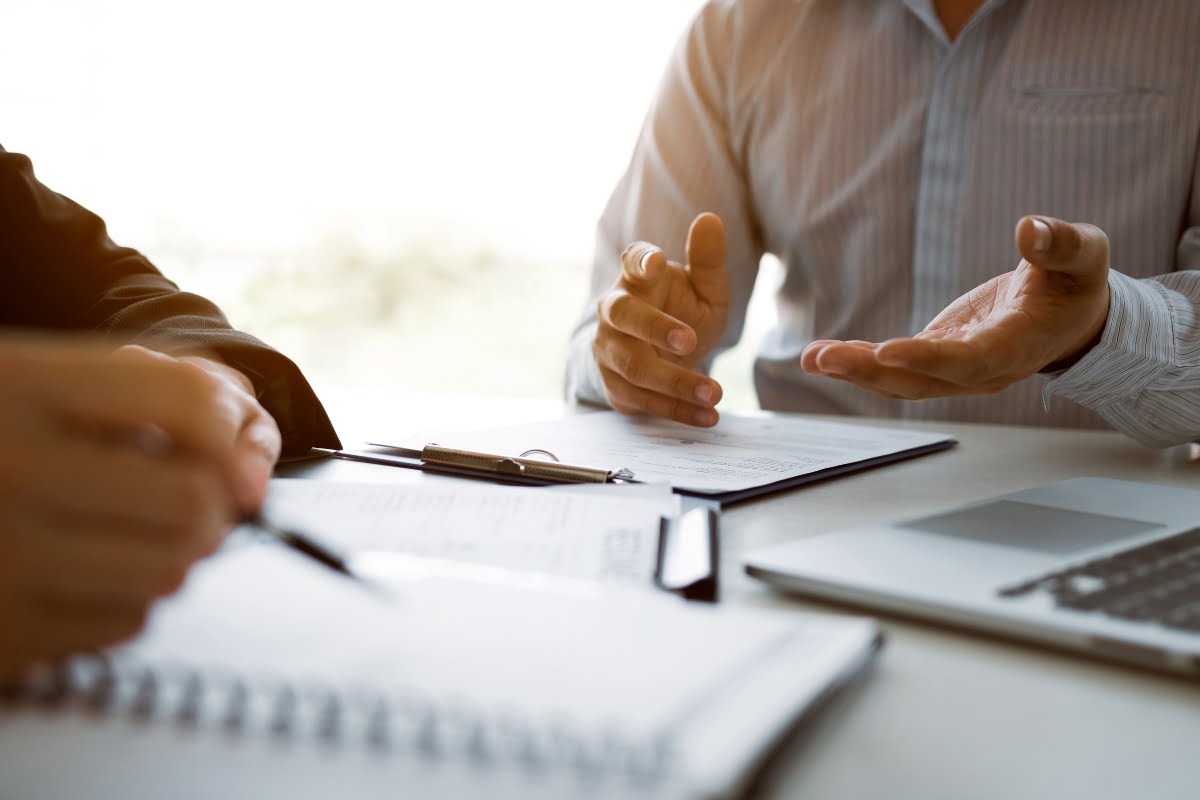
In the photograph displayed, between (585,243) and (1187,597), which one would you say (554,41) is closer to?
(585,243)

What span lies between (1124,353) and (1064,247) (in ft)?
0.69

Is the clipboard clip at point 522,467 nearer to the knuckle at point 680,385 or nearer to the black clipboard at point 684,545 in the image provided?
the black clipboard at point 684,545

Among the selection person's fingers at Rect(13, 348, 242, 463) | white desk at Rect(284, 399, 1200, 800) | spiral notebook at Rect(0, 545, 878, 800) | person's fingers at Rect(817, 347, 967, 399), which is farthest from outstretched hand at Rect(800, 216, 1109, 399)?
person's fingers at Rect(13, 348, 242, 463)

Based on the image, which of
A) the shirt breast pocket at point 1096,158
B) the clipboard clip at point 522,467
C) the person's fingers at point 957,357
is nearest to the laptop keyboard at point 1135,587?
the person's fingers at point 957,357

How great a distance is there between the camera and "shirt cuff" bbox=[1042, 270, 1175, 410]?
0.84 meters

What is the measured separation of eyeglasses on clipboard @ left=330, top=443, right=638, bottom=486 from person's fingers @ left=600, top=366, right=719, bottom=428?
0.21 metres

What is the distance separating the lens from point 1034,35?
1.26 metres

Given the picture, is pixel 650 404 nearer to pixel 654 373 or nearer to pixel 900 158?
pixel 654 373

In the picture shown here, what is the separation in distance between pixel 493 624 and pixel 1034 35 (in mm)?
1218

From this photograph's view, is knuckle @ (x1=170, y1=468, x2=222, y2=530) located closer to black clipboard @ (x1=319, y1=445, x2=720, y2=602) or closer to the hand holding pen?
the hand holding pen

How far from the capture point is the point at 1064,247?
71 centimetres

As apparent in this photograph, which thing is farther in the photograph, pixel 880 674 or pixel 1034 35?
pixel 1034 35

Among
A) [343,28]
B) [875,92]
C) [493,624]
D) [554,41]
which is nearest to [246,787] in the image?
[493,624]

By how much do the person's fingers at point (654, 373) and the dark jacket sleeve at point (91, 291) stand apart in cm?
30
